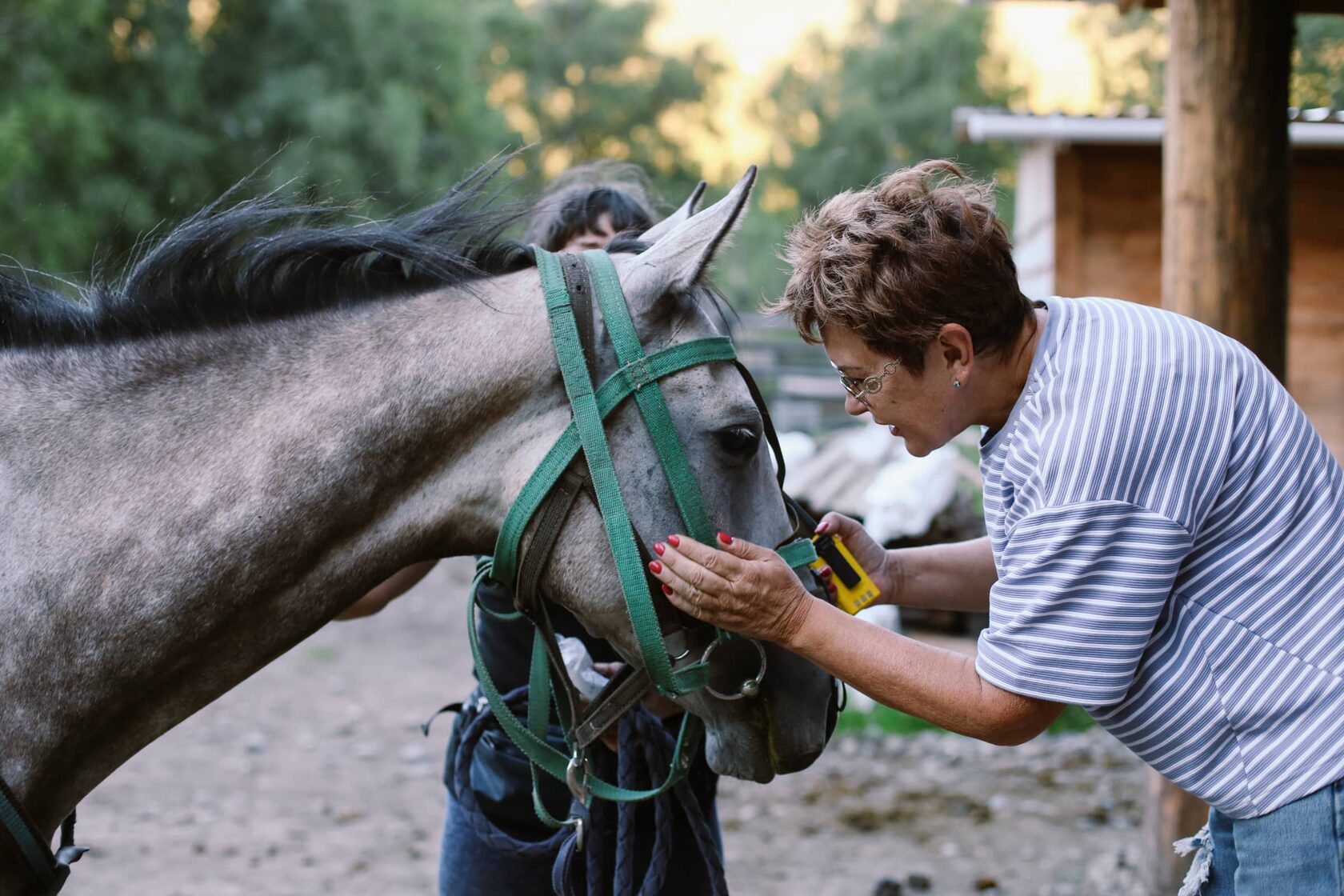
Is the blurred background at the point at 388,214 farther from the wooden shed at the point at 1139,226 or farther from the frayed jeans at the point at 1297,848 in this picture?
the frayed jeans at the point at 1297,848

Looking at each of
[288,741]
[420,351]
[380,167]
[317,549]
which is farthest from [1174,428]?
[380,167]

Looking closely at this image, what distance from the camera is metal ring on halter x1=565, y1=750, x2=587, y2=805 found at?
6.89 feet

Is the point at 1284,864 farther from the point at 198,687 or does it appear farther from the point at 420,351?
the point at 198,687

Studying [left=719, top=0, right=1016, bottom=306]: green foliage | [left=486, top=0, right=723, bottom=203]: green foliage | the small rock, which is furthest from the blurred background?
[left=486, top=0, right=723, bottom=203]: green foliage

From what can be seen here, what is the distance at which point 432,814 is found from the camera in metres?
Result: 5.54

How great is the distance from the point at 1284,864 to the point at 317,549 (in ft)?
5.35

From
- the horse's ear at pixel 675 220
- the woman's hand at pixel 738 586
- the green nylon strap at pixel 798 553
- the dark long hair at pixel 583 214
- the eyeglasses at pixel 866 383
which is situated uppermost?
the horse's ear at pixel 675 220

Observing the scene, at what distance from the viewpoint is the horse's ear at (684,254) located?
1907 millimetres

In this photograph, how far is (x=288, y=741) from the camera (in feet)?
21.7

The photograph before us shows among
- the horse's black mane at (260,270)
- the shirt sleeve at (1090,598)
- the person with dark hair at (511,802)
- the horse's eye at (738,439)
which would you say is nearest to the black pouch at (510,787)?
the person with dark hair at (511,802)

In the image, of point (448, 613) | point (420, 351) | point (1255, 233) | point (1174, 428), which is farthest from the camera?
point (448, 613)

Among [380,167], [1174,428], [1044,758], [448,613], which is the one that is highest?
[1174,428]

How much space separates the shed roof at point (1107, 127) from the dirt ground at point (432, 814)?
4893 millimetres

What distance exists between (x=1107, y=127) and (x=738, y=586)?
8136 mm
